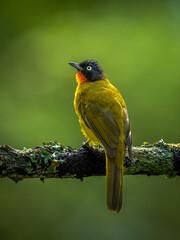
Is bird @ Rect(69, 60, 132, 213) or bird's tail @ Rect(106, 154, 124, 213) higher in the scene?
bird @ Rect(69, 60, 132, 213)

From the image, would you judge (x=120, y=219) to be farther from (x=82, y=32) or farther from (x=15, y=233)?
(x=82, y=32)

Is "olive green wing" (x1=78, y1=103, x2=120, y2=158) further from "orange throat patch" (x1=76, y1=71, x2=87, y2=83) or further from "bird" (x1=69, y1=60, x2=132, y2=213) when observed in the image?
"orange throat patch" (x1=76, y1=71, x2=87, y2=83)

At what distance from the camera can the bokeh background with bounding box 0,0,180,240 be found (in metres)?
6.75

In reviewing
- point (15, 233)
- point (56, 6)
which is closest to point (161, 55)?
point (56, 6)

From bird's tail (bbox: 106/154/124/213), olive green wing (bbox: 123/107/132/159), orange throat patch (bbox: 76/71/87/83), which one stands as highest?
orange throat patch (bbox: 76/71/87/83)

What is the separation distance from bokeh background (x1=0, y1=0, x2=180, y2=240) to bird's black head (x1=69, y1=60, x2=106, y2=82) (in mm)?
1135

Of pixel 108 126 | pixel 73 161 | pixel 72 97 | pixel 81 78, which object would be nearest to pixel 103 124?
pixel 108 126

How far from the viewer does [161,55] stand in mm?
7520

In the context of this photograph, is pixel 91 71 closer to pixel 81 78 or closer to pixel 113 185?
pixel 81 78

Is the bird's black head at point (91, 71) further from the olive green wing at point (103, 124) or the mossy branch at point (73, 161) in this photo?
the mossy branch at point (73, 161)

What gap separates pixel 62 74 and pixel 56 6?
144 cm

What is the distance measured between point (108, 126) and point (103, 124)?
0.07 metres

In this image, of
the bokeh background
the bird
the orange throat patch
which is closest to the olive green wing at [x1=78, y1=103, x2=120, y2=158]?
the bird

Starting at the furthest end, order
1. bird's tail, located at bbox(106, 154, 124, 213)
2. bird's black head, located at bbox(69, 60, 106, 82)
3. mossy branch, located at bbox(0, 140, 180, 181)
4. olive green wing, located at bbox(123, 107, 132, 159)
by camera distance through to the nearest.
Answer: bird's black head, located at bbox(69, 60, 106, 82) → olive green wing, located at bbox(123, 107, 132, 159) → bird's tail, located at bbox(106, 154, 124, 213) → mossy branch, located at bbox(0, 140, 180, 181)
